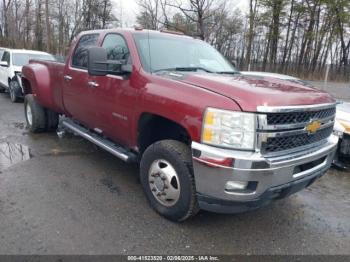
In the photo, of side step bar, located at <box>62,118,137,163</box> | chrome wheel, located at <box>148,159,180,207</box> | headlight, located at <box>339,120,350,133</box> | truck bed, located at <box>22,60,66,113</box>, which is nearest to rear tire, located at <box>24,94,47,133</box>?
truck bed, located at <box>22,60,66,113</box>

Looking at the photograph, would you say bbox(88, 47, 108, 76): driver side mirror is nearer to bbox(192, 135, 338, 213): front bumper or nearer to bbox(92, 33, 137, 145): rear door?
bbox(92, 33, 137, 145): rear door

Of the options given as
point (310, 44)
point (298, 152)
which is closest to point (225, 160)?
point (298, 152)

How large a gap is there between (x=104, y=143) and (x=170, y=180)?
145 centimetres

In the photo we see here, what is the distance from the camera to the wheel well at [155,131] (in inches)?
136

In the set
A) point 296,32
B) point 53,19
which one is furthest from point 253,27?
point 53,19

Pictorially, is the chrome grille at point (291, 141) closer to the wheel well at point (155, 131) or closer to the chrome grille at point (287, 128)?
the chrome grille at point (287, 128)

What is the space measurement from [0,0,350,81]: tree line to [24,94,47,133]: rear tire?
883 inches

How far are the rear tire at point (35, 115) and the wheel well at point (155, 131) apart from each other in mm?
3494

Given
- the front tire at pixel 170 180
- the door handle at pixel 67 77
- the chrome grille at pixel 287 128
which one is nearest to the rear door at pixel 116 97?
the front tire at pixel 170 180

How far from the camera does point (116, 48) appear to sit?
13.7ft

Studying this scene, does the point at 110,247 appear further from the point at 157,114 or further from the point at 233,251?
the point at 157,114

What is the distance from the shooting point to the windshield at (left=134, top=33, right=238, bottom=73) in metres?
3.79

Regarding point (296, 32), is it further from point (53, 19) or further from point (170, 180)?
point (170, 180)

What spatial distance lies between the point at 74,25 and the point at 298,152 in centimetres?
4918
